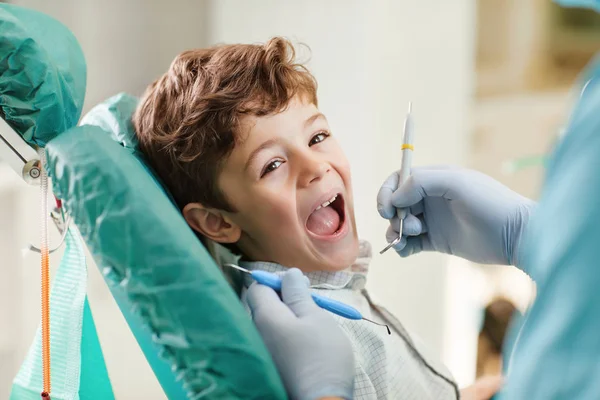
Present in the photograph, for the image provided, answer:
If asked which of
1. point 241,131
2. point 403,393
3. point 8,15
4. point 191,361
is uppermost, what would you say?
point 8,15

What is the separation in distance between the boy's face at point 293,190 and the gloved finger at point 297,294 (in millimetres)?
204

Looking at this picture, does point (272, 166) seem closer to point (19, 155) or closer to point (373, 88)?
point (19, 155)

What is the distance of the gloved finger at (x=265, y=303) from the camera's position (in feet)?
3.22

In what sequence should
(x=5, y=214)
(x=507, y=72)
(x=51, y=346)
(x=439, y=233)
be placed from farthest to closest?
(x=507, y=72)
(x=5, y=214)
(x=439, y=233)
(x=51, y=346)

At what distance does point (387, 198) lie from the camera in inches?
49.8

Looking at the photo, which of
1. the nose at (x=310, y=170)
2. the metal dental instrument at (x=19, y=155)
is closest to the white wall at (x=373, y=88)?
the nose at (x=310, y=170)

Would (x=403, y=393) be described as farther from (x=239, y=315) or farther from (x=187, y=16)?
(x=187, y=16)

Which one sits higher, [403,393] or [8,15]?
[8,15]

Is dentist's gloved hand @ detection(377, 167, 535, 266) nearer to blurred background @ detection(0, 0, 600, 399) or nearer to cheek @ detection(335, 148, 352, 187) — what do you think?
cheek @ detection(335, 148, 352, 187)

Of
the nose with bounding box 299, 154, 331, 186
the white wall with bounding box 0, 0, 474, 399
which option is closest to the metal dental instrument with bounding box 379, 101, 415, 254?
the nose with bounding box 299, 154, 331, 186

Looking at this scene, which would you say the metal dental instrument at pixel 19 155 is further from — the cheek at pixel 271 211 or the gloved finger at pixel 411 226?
the gloved finger at pixel 411 226

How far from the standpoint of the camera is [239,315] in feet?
2.85

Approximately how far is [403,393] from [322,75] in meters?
1.35

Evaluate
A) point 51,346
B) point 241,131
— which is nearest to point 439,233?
point 241,131
